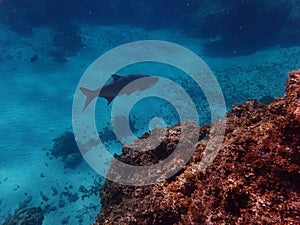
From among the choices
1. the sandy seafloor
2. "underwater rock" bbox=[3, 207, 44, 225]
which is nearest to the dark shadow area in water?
the sandy seafloor

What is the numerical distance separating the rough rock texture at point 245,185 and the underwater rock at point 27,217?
8510 mm

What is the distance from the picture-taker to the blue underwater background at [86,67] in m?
12.5

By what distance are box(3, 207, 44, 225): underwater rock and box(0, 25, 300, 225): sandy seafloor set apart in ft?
2.10

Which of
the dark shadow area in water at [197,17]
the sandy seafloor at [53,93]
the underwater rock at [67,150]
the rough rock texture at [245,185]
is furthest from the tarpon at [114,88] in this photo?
the dark shadow area in water at [197,17]

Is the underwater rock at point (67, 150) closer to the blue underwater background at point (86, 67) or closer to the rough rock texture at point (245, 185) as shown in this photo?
the blue underwater background at point (86, 67)

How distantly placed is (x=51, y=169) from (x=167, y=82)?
9833 mm

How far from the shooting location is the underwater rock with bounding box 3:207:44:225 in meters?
9.81

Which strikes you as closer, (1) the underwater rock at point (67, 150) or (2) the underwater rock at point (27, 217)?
(2) the underwater rock at point (27, 217)

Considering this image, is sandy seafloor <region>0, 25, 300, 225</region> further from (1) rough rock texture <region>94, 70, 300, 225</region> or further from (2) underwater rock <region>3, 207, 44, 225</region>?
(1) rough rock texture <region>94, 70, 300, 225</region>

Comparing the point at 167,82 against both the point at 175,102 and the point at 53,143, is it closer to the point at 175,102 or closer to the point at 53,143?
the point at 175,102

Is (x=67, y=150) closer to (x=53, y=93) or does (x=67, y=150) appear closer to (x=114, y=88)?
(x=53, y=93)

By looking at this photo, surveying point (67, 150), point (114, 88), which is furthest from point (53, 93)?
point (114, 88)

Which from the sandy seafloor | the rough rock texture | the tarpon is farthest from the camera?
the sandy seafloor

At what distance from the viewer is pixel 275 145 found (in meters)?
2.06
